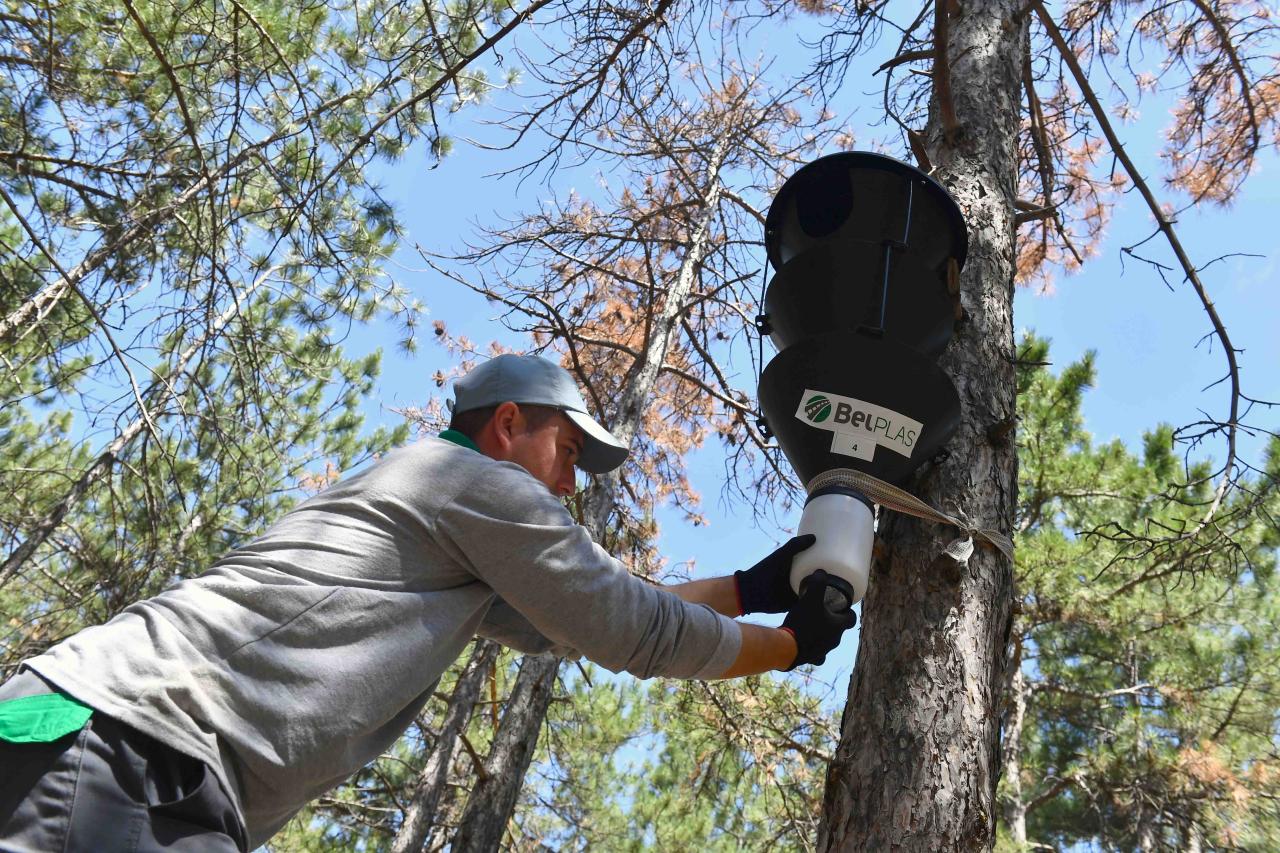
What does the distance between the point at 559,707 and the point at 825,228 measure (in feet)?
28.0

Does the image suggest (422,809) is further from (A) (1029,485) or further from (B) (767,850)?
(A) (1029,485)

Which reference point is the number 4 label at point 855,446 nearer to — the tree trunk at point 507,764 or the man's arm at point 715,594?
the man's arm at point 715,594

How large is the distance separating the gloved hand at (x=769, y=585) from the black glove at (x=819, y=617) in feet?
0.31

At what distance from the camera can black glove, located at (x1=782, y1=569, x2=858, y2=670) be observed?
1701mm

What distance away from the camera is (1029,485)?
975 centimetres

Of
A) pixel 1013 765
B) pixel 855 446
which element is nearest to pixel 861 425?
pixel 855 446

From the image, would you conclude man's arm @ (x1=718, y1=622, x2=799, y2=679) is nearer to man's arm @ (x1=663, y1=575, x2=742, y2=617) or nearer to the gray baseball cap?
man's arm @ (x1=663, y1=575, x2=742, y2=617)

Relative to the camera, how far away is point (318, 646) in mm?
1484

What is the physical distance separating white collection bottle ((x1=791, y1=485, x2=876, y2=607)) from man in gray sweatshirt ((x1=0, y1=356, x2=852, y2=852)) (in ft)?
0.14

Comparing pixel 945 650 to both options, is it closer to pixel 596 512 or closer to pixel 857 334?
pixel 857 334

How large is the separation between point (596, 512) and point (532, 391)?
4.33 metres

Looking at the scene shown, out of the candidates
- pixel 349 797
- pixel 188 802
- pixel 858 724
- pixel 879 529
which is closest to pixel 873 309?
pixel 879 529

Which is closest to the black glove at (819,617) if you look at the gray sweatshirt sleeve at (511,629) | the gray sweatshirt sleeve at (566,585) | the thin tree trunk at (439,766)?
the gray sweatshirt sleeve at (566,585)

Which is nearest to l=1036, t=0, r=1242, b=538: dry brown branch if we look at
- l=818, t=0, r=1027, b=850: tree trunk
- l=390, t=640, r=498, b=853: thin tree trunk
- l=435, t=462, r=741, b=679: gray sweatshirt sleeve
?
l=818, t=0, r=1027, b=850: tree trunk
